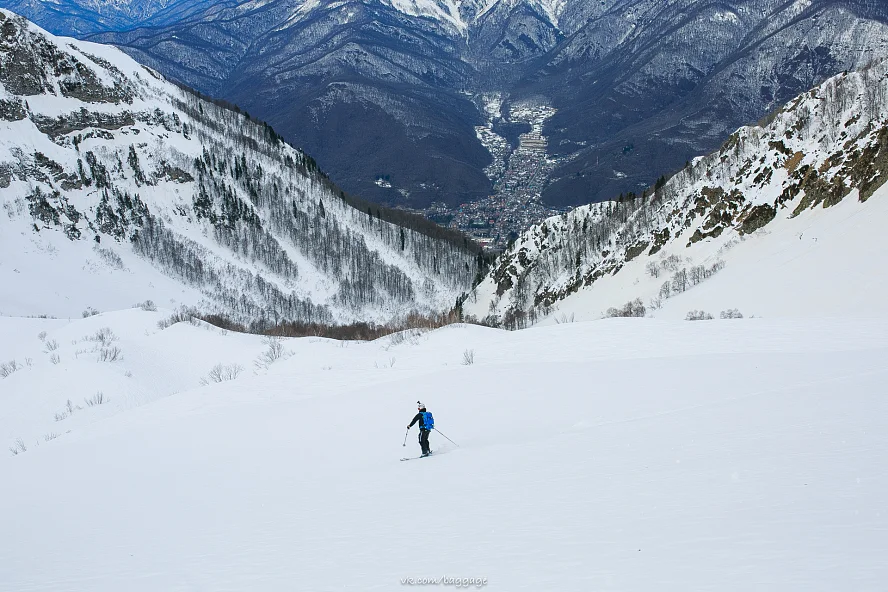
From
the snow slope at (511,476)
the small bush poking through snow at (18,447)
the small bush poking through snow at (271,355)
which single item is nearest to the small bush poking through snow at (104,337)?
the small bush poking through snow at (271,355)

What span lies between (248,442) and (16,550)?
773cm

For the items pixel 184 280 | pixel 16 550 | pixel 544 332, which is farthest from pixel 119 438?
pixel 184 280

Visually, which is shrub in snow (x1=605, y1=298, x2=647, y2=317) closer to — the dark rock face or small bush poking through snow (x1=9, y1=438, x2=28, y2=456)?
small bush poking through snow (x1=9, y1=438, x2=28, y2=456)

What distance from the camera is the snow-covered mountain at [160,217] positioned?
311ft

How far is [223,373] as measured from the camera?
34.7 meters

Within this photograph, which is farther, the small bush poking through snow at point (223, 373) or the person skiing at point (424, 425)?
the small bush poking through snow at point (223, 373)

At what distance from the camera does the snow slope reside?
25.6 feet

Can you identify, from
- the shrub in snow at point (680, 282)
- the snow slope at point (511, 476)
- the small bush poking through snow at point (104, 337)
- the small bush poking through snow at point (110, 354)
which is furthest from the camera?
the shrub in snow at point (680, 282)

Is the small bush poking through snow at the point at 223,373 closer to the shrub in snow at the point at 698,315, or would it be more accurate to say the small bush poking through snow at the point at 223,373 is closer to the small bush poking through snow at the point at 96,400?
the small bush poking through snow at the point at 96,400

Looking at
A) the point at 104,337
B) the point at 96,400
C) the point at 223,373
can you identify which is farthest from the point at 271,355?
the point at 104,337

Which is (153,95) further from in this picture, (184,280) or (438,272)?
(438,272)

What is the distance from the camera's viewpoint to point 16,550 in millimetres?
12039

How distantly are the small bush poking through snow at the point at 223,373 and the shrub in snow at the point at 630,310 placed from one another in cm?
3798

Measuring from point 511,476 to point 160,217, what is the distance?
397 ft
